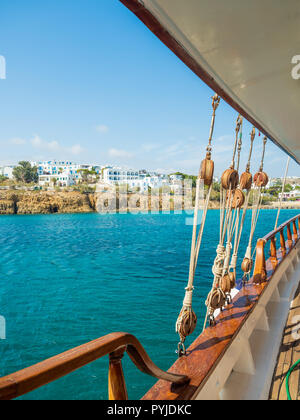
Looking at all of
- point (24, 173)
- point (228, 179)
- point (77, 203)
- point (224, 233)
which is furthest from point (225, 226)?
point (24, 173)

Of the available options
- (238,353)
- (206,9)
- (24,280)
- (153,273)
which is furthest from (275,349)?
(24,280)

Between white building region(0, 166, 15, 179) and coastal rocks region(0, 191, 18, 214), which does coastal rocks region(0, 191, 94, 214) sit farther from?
white building region(0, 166, 15, 179)

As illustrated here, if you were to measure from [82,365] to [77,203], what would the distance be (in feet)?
126

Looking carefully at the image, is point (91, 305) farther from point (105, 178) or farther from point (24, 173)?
point (105, 178)

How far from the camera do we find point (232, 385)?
3.42 feet

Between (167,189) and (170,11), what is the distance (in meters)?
38.7

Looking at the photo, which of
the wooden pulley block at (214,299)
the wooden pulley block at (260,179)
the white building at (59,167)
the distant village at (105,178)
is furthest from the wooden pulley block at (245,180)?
the white building at (59,167)

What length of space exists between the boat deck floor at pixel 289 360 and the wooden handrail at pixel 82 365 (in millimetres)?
676

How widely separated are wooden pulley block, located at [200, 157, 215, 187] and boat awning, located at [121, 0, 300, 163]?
0.88 feet

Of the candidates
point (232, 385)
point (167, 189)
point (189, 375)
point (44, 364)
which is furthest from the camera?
point (167, 189)

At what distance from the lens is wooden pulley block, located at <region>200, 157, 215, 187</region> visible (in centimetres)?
111

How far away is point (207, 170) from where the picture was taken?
3.65 ft

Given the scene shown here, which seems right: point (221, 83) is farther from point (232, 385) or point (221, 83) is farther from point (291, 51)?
point (232, 385)
